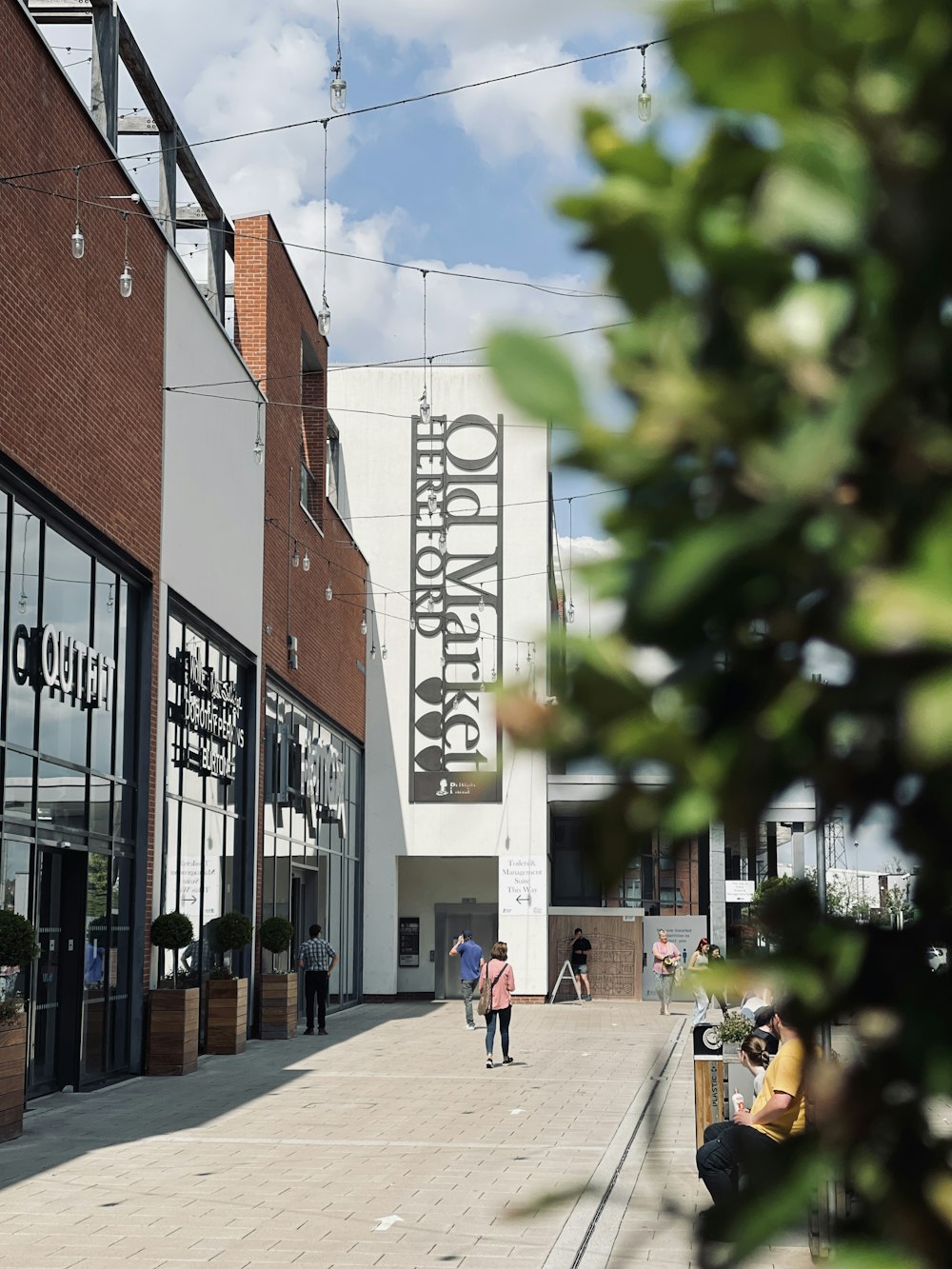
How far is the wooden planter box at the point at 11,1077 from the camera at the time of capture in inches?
504

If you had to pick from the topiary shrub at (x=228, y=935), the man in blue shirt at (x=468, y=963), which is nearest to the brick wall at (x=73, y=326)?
the topiary shrub at (x=228, y=935)

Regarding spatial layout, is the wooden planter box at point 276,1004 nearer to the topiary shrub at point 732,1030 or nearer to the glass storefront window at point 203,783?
the glass storefront window at point 203,783

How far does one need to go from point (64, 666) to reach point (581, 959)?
74.1 feet

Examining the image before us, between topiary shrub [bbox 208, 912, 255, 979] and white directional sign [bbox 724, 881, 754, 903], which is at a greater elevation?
white directional sign [bbox 724, 881, 754, 903]

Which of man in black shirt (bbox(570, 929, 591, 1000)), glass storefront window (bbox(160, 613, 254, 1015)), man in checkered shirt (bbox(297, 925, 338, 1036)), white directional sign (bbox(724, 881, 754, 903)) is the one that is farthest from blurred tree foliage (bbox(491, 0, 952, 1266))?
man in black shirt (bbox(570, 929, 591, 1000))

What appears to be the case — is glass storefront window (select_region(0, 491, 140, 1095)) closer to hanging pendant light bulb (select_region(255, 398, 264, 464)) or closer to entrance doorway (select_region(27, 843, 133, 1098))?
entrance doorway (select_region(27, 843, 133, 1098))

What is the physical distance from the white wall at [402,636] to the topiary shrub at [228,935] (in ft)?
49.7

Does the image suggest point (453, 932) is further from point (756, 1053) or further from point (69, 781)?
point (756, 1053)

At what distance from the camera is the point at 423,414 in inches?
855

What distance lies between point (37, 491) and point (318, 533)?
52.2 feet

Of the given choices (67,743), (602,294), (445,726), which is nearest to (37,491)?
(67,743)

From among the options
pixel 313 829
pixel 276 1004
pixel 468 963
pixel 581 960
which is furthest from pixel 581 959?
pixel 276 1004

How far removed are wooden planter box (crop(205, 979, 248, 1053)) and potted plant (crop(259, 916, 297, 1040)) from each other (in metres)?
2.34

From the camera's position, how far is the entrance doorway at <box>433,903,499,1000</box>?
3753 centimetres
